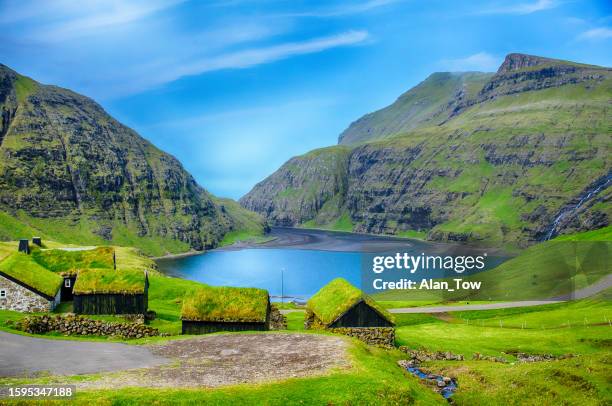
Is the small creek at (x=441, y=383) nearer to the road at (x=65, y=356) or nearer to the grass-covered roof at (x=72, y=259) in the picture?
the road at (x=65, y=356)

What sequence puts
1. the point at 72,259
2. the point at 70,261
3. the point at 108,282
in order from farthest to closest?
the point at 72,259 < the point at 70,261 < the point at 108,282

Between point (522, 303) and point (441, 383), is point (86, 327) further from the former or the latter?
point (522, 303)

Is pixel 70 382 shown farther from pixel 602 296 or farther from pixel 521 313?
pixel 602 296

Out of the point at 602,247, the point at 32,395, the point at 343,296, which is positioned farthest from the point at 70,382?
the point at 602,247

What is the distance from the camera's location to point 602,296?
9625cm

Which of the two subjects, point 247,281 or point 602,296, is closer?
point 602,296

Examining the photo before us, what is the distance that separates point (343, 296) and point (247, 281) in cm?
14728

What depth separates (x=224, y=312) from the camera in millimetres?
50469

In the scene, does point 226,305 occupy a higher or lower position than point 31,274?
lower

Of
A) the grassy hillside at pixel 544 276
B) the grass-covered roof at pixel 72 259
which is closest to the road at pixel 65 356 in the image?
the grass-covered roof at pixel 72 259

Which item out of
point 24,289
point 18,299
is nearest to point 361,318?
point 24,289

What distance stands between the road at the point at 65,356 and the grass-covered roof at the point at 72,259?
28.6 m

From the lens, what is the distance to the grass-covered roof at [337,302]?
5309 centimetres

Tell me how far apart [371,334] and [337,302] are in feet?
16.8
